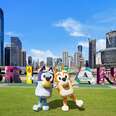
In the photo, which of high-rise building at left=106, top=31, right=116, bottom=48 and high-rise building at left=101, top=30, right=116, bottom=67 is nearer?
high-rise building at left=101, top=30, right=116, bottom=67

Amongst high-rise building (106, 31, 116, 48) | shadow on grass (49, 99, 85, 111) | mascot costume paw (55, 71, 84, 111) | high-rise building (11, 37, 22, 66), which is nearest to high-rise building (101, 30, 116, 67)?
high-rise building (106, 31, 116, 48)

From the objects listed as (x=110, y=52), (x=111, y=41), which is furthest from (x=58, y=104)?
(x=111, y=41)

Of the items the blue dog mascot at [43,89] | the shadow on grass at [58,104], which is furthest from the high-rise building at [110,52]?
the blue dog mascot at [43,89]

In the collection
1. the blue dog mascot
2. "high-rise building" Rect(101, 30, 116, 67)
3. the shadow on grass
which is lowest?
the shadow on grass

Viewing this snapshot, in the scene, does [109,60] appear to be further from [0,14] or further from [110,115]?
[110,115]

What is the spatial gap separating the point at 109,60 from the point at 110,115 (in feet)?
406

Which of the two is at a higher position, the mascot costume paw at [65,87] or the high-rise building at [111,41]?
the high-rise building at [111,41]

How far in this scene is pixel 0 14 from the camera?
126062 millimetres

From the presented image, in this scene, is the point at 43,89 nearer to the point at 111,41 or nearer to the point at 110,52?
the point at 110,52

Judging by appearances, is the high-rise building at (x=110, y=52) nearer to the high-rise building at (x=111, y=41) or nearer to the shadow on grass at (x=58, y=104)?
the high-rise building at (x=111, y=41)

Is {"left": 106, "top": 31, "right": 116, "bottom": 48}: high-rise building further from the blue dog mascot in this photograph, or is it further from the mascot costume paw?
the blue dog mascot

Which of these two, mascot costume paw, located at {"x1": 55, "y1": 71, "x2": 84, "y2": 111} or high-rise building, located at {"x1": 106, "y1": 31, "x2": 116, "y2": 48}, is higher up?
high-rise building, located at {"x1": 106, "y1": 31, "x2": 116, "y2": 48}

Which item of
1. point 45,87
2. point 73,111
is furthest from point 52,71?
point 73,111

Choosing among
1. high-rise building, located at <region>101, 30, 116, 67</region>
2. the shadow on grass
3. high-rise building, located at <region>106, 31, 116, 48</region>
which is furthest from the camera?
high-rise building, located at <region>106, 31, 116, 48</region>
